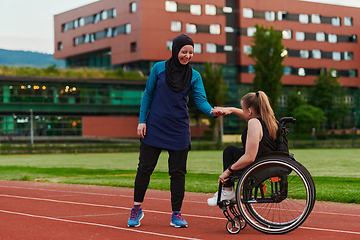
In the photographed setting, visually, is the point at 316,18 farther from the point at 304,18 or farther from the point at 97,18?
the point at 97,18

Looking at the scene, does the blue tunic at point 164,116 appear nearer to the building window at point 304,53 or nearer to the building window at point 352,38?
the building window at point 304,53

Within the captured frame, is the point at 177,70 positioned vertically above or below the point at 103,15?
below

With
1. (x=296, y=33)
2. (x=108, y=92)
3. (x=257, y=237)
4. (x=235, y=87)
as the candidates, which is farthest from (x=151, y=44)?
(x=257, y=237)

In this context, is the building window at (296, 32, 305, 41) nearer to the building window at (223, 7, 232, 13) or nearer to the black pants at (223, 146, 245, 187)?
the building window at (223, 7, 232, 13)

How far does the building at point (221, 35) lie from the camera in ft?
215

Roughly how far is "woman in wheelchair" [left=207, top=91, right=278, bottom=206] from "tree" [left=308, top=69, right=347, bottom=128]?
64.4 meters

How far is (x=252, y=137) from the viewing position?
5.27 m

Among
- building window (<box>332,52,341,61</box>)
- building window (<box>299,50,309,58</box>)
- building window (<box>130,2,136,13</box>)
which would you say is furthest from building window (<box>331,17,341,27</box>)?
building window (<box>130,2,136,13</box>)

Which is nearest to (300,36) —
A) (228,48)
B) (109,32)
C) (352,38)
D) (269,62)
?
(352,38)

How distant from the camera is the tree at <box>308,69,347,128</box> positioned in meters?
67.9

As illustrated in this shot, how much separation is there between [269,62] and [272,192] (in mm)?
51939

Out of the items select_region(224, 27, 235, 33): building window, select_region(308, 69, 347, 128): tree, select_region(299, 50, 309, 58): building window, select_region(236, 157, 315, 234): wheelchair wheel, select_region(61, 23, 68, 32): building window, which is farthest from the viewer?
select_region(61, 23, 68, 32): building window

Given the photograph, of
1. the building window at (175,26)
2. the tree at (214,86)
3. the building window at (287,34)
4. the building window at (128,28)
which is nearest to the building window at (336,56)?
the building window at (287,34)

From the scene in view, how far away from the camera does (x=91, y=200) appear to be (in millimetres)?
8758
